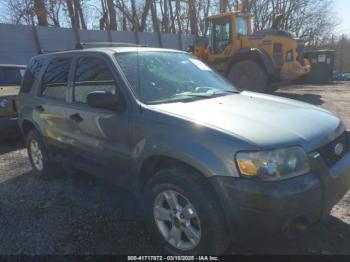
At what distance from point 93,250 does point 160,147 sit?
3.90 feet

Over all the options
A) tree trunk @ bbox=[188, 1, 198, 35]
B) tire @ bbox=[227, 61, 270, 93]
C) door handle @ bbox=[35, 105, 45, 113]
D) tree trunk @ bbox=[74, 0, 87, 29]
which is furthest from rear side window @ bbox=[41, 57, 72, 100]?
tree trunk @ bbox=[188, 1, 198, 35]

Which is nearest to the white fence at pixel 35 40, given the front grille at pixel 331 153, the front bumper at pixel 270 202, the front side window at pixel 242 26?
the front side window at pixel 242 26

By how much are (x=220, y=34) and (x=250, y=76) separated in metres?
2.16

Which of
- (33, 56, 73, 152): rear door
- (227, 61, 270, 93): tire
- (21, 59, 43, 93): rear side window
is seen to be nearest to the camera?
(33, 56, 73, 152): rear door

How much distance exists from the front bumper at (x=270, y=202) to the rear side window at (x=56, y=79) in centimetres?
254

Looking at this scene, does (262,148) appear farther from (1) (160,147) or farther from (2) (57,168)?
(2) (57,168)

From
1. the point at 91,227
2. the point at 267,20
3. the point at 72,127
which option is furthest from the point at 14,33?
the point at 267,20

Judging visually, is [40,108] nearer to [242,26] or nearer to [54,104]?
[54,104]

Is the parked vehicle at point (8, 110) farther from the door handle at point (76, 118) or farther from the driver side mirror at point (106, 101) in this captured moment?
the driver side mirror at point (106, 101)

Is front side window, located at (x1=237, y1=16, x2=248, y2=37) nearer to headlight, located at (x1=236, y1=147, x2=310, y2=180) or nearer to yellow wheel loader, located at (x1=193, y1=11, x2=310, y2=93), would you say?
yellow wheel loader, located at (x1=193, y1=11, x2=310, y2=93)

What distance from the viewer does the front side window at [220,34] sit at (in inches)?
505

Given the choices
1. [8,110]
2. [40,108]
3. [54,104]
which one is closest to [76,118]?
Answer: [54,104]

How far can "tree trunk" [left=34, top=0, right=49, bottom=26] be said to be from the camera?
74.1 feet

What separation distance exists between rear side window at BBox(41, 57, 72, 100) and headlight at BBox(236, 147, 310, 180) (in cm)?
260
